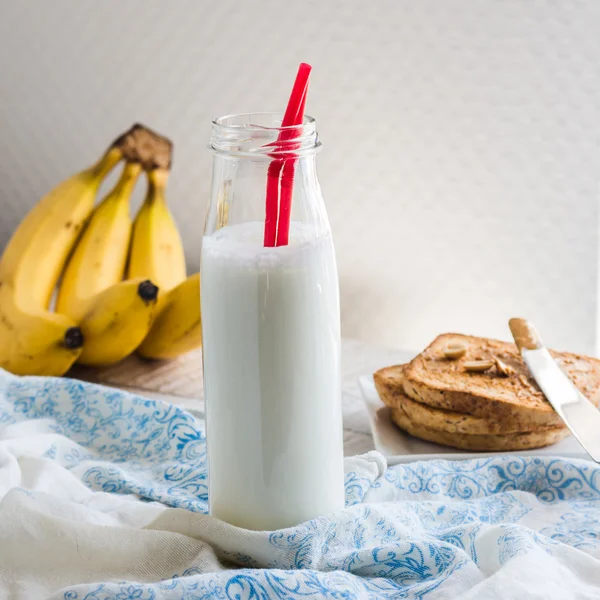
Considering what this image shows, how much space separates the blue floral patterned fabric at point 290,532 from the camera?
49 centimetres

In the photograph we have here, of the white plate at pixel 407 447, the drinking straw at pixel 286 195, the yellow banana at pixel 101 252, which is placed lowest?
the white plate at pixel 407 447

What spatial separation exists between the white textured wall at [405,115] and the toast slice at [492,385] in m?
0.36

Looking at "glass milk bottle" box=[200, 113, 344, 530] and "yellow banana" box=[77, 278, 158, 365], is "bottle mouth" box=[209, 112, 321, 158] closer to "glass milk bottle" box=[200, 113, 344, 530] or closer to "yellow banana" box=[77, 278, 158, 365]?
"glass milk bottle" box=[200, 113, 344, 530]

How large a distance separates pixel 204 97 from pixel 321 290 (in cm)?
84

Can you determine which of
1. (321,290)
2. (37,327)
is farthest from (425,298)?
(321,290)

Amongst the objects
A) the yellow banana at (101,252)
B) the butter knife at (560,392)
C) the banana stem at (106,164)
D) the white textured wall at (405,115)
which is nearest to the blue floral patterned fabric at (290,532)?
the butter knife at (560,392)

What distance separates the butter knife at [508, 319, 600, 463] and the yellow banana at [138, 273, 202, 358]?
349 millimetres

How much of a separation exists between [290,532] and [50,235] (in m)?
0.66

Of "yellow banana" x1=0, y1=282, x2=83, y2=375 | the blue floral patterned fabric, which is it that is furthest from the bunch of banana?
the blue floral patterned fabric

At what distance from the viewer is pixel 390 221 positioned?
1.22 meters

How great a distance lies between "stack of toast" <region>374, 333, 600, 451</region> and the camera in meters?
0.71

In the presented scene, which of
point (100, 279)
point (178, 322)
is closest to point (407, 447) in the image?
point (178, 322)

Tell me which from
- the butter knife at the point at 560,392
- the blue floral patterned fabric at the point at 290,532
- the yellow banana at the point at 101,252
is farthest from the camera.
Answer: the yellow banana at the point at 101,252

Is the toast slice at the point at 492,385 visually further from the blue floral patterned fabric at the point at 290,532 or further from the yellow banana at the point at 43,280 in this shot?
the yellow banana at the point at 43,280
